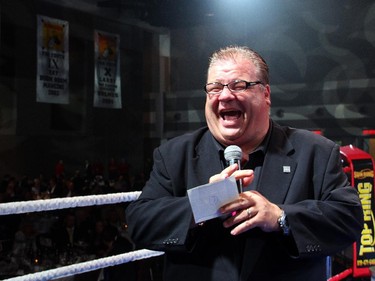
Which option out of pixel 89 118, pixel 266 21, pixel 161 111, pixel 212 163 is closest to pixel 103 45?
pixel 89 118

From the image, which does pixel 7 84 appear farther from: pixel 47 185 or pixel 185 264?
pixel 185 264

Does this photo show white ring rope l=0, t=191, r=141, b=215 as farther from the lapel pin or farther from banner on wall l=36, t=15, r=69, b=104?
banner on wall l=36, t=15, r=69, b=104

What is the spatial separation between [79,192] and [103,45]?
286 cm

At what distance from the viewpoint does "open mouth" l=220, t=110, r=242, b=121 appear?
998 millimetres

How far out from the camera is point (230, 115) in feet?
3.30

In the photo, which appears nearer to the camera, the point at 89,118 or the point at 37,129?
the point at 37,129

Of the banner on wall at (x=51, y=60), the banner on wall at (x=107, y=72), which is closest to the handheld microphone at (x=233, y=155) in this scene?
the banner on wall at (x=51, y=60)

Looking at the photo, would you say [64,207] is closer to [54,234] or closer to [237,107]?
[237,107]

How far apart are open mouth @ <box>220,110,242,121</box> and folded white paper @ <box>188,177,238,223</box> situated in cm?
19

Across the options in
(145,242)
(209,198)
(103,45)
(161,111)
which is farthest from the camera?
(161,111)

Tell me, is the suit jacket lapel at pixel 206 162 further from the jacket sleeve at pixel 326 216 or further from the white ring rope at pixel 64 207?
the white ring rope at pixel 64 207

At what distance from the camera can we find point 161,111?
35.5 ft

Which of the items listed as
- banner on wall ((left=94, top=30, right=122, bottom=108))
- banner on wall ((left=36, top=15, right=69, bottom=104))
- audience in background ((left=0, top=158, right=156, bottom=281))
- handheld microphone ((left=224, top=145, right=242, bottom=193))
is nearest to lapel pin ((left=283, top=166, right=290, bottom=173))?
handheld microphone ((left=224, top=145, right=242, bottom=193))

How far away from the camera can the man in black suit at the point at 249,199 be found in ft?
2.97
